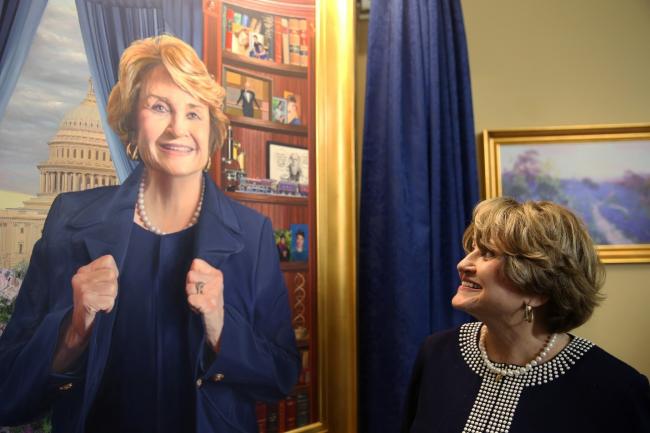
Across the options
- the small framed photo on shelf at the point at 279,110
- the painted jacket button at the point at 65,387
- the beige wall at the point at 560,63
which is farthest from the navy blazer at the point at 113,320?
the beige wall at the point at 560,63

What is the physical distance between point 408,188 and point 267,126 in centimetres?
64

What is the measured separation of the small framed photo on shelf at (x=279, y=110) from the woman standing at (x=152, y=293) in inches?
8.9

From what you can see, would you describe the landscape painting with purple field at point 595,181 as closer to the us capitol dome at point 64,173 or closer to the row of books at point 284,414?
the row of books at point 284,414

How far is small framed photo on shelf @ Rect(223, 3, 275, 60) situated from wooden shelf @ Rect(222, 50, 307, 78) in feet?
0.05

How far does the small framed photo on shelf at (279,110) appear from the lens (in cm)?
203

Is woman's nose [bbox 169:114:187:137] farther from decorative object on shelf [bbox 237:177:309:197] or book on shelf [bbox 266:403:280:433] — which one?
book on shelf [bbox 266:403:280:433]

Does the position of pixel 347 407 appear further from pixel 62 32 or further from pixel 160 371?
pixel 62 32

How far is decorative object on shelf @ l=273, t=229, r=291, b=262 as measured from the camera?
1997 millimetres

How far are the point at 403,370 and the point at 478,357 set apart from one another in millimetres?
668

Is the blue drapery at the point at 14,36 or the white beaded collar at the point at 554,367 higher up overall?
the blue drapery at the point at 14,36

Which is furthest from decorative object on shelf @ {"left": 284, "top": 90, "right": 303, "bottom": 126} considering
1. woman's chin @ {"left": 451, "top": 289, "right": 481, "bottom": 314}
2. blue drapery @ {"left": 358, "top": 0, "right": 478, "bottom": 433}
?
woman's chin @ {"left": 451, "top": 289, "right": 481, "bottom": 314}

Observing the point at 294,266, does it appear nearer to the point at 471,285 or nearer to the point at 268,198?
the point at 268,198

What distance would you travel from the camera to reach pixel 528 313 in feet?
4.88

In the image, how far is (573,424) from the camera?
1351 mm
